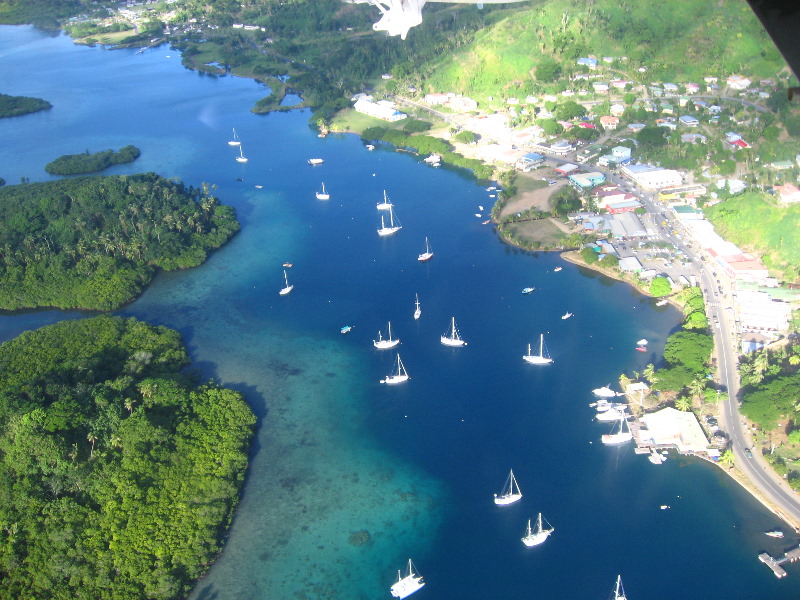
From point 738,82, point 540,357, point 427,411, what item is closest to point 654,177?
point 738,82

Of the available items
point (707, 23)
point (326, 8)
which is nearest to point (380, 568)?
point (707, 23)

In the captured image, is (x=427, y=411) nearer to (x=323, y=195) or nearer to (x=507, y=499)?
(x=507, y=499)

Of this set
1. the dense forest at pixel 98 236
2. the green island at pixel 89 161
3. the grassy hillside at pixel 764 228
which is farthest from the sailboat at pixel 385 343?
the green island at pixel 89 161

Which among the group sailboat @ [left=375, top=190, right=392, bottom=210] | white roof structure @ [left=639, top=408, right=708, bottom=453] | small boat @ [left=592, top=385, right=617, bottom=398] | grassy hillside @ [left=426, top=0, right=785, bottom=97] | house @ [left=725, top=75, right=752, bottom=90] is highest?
grassy hillside @ [left=426, top=0, right=785, bottom=97]

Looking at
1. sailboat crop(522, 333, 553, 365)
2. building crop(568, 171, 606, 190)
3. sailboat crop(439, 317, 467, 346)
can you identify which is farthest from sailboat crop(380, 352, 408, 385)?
building crop(568, 171, 606, 190)

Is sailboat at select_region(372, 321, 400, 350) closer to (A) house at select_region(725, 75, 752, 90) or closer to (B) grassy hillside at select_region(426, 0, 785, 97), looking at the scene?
(B) grassy hillside at select_region(426, 0, 785, 97)

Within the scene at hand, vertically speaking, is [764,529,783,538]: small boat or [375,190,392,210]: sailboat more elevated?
[375,190,392,210]: sailboat

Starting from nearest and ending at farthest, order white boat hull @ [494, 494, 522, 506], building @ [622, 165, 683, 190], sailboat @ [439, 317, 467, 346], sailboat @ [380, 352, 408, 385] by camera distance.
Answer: white boat hull @ [494, 494, 522, 506], sailboat @ [380, 352, 408, 385], sailboat @ [439, 317, 467, 346], building @ [622, 165, 683, 190]

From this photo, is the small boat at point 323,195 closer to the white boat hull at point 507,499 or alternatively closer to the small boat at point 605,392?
the small boat at point 605,392

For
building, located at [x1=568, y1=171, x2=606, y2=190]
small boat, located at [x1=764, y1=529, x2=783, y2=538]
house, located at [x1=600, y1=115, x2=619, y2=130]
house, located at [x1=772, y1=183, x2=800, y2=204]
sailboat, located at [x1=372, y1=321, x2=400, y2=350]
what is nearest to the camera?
small boat, located at [x1=764, y1=529, x2=783, y2=538]
